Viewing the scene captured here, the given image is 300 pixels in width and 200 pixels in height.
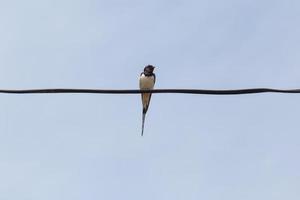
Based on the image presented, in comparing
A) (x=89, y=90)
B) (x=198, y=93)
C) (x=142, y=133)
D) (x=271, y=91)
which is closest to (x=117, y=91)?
(x=89, y=90)

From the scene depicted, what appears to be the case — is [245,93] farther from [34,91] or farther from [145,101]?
[145,101]

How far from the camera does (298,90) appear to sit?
5629 mm

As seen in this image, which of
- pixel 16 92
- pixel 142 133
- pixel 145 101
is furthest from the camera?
pixel 145 101

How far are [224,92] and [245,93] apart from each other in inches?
6.1

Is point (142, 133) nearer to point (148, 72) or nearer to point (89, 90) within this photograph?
point (148, 72)

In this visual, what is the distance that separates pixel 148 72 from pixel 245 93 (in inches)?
245

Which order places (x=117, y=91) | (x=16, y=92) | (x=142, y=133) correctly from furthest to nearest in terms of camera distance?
(x=142, y=133)
(x=117, y=91)
(x=16, y=92)

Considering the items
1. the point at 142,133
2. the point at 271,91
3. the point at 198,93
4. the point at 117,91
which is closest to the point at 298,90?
the point at 271,91

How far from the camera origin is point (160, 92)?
613cm

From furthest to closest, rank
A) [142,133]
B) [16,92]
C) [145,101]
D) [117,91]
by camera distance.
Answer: [145,101], [142,133], [117,91], [16,92]

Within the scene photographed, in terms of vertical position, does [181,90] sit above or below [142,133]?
above

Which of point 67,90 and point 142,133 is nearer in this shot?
point 67,90

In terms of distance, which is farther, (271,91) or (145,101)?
(145,101)

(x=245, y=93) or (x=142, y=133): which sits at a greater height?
(x=245, y=93)
